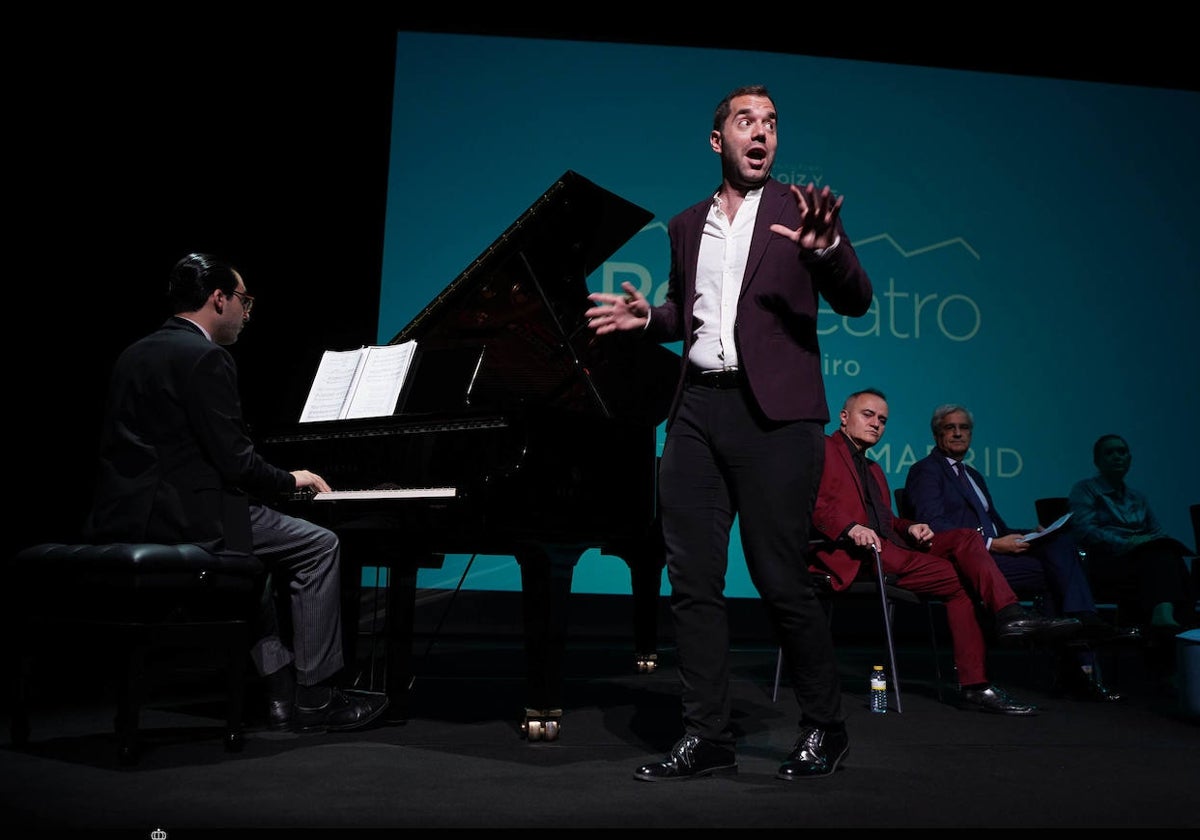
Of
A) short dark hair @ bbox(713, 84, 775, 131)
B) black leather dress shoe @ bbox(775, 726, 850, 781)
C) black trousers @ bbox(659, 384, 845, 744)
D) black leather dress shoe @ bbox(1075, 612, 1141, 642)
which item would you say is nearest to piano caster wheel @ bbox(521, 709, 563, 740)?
black trousers @ bbox(659, 384, 845, 744)

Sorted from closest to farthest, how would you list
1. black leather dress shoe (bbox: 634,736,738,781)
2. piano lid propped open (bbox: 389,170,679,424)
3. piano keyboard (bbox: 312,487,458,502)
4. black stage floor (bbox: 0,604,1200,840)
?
1. black stage floor (bbox: 0,604,1200,840)
2. black leather dress shoe (bbox: 634,736,738,781)
3. piano keyboard (bbox: 312,487,458,502)
4. piano lid propped open (bbox: 389,170,679,424)

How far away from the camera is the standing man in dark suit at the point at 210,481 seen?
2.57 m

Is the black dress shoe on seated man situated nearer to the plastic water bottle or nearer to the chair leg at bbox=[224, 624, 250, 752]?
the plastic water bottle

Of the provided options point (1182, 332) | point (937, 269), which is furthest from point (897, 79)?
point (1182, 332)

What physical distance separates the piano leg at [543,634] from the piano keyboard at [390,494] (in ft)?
0.95

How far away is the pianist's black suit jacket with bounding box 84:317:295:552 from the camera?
2.56m

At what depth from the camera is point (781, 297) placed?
2268mm

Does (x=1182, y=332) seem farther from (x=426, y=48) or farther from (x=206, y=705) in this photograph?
(x=206, y=705)

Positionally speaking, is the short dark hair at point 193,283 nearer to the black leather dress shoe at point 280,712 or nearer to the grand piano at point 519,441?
the grand piano at point 519,441

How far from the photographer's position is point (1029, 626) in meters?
3.41

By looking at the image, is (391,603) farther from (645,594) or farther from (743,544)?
(645,594)

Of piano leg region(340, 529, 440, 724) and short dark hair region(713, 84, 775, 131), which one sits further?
piano leg region(340, 529, 440, 724)

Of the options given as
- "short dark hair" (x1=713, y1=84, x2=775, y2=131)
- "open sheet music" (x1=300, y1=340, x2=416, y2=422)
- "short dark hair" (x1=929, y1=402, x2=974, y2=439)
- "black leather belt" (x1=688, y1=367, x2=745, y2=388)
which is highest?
"short dark hair" (x1=713, y1=84, x2=775, y2=131)

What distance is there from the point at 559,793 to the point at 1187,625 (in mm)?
3654
